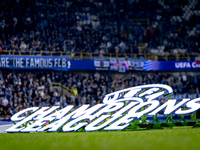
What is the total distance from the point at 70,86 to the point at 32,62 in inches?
137

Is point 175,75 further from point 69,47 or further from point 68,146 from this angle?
point 68,146

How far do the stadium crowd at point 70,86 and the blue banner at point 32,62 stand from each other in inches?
25.4

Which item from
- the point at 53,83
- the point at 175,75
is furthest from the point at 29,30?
the point at 175,75

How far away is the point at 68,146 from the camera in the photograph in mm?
8312

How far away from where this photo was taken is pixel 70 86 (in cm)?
2467

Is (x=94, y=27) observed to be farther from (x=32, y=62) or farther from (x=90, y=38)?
(x=32, y=62)

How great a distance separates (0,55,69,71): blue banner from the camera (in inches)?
876

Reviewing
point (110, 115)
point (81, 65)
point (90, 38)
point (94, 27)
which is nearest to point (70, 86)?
point (81, 65)

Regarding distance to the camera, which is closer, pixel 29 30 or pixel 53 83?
pixel 53 83

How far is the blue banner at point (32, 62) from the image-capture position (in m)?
22.2

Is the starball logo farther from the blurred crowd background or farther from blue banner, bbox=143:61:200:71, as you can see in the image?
blue banner, bbox=143:61:200:71

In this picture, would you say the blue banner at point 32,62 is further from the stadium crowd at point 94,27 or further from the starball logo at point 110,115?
the starball logo at point 110,115

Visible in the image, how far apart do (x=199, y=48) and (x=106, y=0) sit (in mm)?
10471

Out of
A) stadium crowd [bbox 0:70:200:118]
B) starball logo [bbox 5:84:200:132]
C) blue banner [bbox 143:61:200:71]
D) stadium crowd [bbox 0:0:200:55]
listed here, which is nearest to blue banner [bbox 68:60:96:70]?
stadium crowd [bbox 0:70:200:118]
